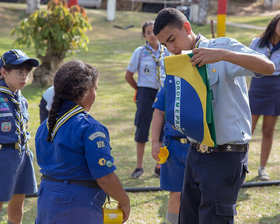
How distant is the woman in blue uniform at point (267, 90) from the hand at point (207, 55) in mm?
2871

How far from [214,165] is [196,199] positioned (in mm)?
323

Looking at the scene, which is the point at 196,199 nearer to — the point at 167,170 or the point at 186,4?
the point at 167,170

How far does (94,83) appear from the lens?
2.74 metres

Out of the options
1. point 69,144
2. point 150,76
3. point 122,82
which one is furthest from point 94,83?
point 122,82

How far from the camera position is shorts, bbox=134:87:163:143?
5.69 metres

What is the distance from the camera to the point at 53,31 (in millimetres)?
10422

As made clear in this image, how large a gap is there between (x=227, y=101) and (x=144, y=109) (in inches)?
120

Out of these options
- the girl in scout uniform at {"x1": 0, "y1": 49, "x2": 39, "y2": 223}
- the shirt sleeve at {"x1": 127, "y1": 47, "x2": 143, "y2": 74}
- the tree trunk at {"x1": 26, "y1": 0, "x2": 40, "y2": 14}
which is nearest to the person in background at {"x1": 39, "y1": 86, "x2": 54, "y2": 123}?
the girl in scout uniform at {"x1": 0, "y1": 49, "x2": 39, "y2": 223}

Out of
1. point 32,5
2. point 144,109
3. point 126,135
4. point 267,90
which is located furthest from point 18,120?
point 32,5

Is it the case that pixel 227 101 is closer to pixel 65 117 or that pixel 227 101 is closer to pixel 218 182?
pixel 218 182

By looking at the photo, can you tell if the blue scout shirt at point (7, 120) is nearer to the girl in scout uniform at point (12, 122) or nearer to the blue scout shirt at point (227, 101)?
the girl in scout uniform at point (12, 122)

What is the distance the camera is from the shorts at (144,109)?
5.69 meters

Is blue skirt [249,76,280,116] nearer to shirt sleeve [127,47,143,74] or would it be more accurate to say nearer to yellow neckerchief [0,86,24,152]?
shirt sleeve [127,47,143,74]

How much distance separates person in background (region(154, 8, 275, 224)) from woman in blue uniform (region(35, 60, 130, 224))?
531 millimetres
